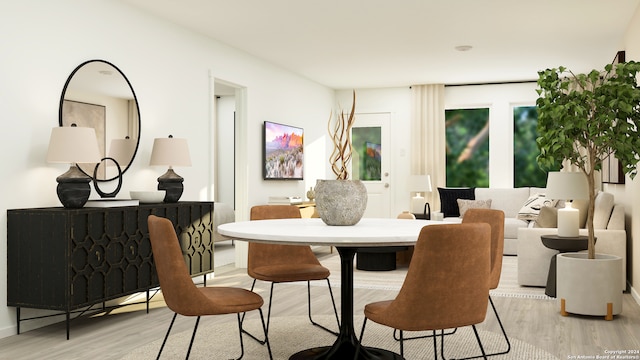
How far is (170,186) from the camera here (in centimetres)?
501

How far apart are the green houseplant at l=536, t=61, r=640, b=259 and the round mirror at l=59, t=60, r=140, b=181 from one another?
3123mm

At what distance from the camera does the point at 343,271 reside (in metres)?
3.18

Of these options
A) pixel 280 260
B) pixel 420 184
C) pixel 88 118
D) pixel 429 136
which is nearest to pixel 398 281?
pixel 280 260

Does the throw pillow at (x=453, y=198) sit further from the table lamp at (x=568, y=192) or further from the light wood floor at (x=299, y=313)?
the light wood floor at (x=299, y=313)

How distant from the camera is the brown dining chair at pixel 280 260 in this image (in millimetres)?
3508

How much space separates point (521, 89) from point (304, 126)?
3367 millimetres

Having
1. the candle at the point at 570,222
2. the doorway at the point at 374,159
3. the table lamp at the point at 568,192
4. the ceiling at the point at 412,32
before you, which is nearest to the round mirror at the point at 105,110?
the ceiling at the point at 412,32

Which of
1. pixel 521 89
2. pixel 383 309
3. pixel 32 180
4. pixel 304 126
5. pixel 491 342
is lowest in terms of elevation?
pixel 491 342

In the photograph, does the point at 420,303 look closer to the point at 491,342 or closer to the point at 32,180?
the point at 491,342

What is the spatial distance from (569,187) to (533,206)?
343cm

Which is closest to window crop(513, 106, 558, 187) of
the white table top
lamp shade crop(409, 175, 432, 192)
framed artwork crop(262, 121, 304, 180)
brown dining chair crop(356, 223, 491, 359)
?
lamp shade crop(409, 175, 432, 192)

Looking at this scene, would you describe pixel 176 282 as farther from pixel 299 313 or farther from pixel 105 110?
pixel 105 110

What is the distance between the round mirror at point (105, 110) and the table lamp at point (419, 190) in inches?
192

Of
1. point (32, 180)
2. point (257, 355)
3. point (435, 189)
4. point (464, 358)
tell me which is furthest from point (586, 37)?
point (32, 180)
